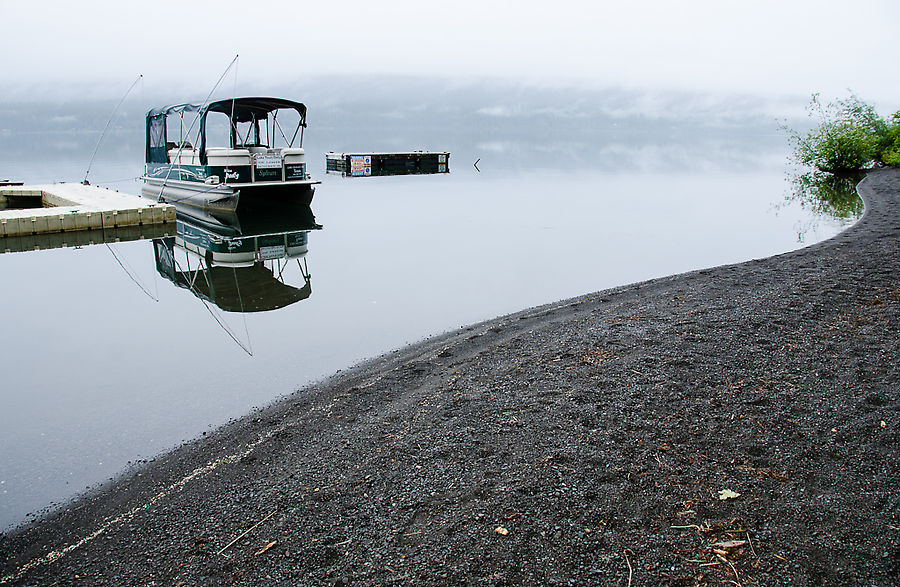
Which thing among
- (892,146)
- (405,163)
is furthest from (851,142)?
(405,163)

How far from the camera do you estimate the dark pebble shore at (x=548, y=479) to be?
11.3ft

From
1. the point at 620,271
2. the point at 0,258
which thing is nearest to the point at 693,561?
the point at 620,271

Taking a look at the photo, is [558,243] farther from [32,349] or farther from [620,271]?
[32,349]

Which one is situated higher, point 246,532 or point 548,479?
point 548,479

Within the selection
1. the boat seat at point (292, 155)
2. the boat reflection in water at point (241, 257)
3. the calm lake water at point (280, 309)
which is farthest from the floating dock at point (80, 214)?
the boat seat at point (292, 155)

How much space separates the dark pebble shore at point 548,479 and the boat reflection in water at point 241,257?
19.8 feet

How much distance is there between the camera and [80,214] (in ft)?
65.2

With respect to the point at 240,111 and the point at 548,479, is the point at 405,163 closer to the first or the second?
the point at 240,111

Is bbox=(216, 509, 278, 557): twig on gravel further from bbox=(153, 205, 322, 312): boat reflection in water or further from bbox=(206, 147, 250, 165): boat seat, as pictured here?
bbox=(206, 147, 250, 165): boat seat

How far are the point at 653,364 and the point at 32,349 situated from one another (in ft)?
28.5

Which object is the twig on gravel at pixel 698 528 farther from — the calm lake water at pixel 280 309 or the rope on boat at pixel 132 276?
the rope on boat at pixel 132 276

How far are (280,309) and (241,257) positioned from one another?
5.73m

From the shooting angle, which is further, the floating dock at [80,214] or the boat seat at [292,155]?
the boat seat at [292,155]

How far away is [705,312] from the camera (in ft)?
25.9
